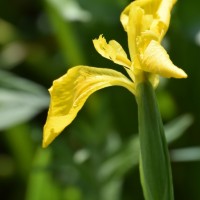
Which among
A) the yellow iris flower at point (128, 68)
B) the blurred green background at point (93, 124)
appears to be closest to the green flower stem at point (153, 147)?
the yellow iris flower at point (128, 68)

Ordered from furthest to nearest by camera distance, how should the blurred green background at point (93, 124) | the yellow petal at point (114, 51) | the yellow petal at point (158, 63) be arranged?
the blurred green background at point (93, 124), the yellow petal at point (114, 51), the yellow petal at point (158, 63)

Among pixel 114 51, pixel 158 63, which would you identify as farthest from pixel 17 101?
pixel 158 63

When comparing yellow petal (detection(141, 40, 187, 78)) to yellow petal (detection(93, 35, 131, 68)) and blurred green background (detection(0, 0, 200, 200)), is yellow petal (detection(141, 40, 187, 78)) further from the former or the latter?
blurred green background (detection(0, 0, 200, 200))

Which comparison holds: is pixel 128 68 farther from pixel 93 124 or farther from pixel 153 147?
pixel 93 124

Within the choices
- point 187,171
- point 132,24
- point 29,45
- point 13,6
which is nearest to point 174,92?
point 187,171

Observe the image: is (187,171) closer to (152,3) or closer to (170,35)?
(170,35)

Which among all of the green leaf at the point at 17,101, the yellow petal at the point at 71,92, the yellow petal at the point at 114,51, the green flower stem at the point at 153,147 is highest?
the green leaf at the point at 17,101

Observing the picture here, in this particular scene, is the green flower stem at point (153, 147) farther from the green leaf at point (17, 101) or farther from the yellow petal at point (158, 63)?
the green leaf at point (17, 101)
